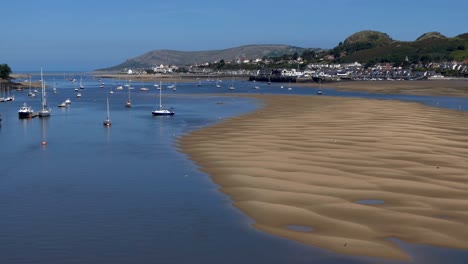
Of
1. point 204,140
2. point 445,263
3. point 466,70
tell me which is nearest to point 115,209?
point 445,263

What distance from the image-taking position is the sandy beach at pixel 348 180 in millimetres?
13438

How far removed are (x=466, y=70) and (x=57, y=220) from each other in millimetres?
150216

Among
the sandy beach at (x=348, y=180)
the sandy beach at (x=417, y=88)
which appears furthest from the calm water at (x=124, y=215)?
the sandy beach at (x=417, y=88)

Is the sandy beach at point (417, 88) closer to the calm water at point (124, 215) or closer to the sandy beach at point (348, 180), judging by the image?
the sandy beach at point (348, 180)

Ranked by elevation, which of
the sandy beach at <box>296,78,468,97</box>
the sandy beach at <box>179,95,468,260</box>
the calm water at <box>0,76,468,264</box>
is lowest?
the sandy beach at <box>296,78,468,97</box>

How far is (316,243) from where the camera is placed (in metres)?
12.8

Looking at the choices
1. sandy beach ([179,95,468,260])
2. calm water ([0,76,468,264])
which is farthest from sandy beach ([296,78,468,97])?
→ calm water ([0,76,468,264])

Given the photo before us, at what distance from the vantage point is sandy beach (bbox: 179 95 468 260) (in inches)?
529

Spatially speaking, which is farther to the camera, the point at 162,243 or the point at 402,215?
the point at 402,215

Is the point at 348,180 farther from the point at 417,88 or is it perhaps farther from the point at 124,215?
the point at 417,88

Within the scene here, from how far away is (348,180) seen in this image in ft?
61.2

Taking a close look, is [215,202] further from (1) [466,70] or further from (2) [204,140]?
(1) [466,70]

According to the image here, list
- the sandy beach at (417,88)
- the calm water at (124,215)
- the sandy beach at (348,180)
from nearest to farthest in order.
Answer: the calm water at (124,215), the sandy beach at (348,180), the sandy beach at (417,88)

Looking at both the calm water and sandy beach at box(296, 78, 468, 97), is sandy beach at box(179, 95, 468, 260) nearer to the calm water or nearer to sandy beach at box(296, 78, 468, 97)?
the calm water
